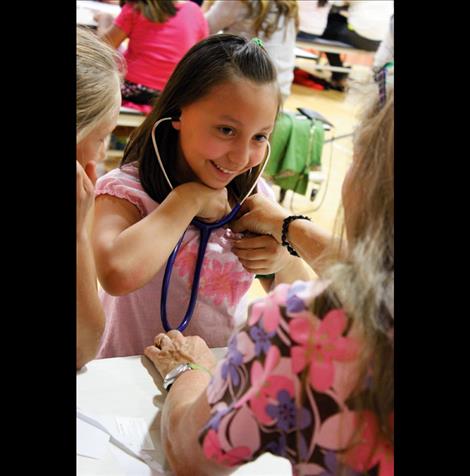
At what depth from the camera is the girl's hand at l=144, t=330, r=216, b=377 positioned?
1.14 m

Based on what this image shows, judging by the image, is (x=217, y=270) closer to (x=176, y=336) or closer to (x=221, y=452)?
(x=176, y=336)

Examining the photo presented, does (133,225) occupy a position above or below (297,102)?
above

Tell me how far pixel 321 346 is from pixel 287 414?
3.3 inches

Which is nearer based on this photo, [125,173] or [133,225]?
[133,225]

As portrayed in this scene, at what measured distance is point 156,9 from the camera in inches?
124

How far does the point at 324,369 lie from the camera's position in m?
0.63

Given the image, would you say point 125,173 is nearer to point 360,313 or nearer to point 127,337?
point 127,337

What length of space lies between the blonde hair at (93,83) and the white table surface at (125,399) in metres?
0.42

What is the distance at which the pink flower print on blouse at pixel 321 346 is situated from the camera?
2.05 ft

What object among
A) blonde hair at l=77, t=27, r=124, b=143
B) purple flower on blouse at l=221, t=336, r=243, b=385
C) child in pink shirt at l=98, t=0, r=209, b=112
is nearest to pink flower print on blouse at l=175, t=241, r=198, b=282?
blonde hair at l=77, t=27, r=124, b=143

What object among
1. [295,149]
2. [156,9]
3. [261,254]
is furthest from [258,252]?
[295,149]
